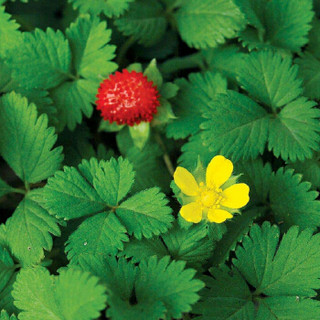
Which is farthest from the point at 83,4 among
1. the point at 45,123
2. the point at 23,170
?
the point at 23,170

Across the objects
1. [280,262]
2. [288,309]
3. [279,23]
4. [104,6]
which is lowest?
[288,309]

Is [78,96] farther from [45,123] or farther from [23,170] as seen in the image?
[23,170]

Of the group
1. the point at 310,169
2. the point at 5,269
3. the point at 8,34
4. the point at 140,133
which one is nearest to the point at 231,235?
the point at 310,169

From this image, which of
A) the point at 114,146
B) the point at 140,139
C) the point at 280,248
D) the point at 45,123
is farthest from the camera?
the point at 114,146

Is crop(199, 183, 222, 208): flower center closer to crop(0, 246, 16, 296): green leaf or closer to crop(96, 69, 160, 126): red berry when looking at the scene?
crop(96, 69, 160, 126): red berry

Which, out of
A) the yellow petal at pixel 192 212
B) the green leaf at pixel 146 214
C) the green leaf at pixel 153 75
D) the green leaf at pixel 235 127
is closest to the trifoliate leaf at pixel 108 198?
the green leaf at pixel 146 214

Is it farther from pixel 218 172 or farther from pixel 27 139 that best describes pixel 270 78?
pixel 27 139
